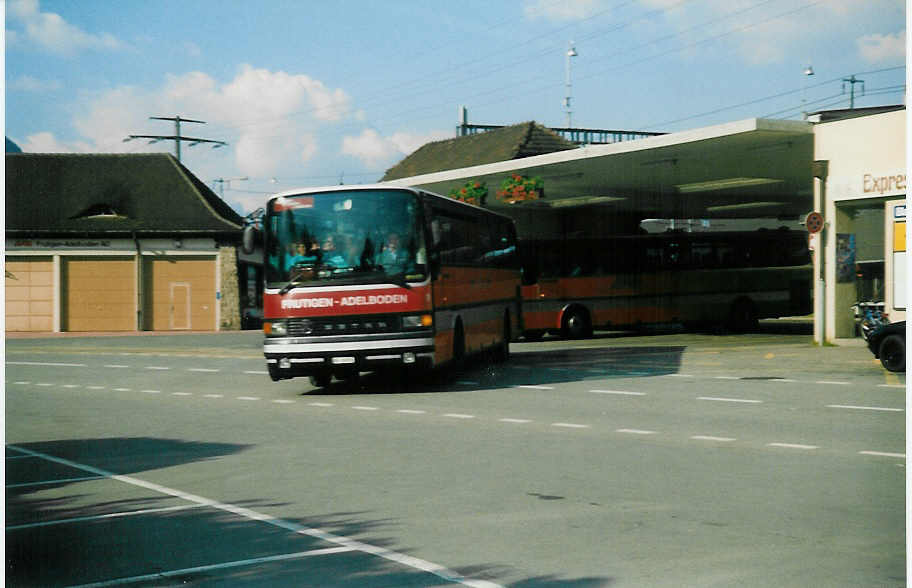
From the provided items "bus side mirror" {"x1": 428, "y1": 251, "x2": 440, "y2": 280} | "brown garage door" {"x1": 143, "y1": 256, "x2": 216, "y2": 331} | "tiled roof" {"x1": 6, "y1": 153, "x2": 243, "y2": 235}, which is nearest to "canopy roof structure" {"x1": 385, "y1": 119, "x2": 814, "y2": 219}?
"bus side mirror" {"x1": 428, "y1": 251, "x2": 440, "y2": 280}

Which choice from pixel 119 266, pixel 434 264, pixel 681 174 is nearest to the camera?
pixel 434 264

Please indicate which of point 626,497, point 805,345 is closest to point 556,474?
point 626,497

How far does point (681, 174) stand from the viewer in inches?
1247

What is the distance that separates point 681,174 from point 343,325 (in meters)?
17.1

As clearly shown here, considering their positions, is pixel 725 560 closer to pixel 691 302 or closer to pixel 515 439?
pixel 515 439

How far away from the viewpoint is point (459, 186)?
35.6 metres

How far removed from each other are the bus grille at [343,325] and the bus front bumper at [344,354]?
5.5 inches

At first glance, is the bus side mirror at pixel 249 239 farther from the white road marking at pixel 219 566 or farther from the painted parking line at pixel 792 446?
Result: the white road marking at pixel 219 566

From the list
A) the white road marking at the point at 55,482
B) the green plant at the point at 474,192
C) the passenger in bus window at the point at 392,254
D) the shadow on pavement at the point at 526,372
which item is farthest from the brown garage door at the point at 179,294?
the white road marking at the point at 55,482

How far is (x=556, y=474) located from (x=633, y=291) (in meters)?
25.5

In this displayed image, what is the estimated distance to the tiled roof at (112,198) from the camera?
49.8m

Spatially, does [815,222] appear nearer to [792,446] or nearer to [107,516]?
[792,446]

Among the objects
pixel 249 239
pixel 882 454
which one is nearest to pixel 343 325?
pixel 249 239

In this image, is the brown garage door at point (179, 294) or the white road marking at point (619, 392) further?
the brown garage door at point (179, 294)
